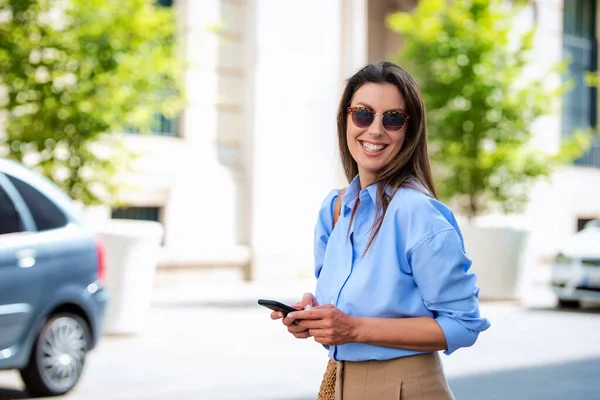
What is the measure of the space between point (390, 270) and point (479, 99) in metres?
15.0

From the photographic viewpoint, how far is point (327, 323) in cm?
247

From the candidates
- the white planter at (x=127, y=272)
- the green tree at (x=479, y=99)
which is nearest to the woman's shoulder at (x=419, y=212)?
the white planter at (x=127, y=272)

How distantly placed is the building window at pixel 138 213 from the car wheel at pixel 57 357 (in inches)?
375

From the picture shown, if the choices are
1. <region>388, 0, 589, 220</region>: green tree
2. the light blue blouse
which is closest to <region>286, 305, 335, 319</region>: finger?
the light blue blouse

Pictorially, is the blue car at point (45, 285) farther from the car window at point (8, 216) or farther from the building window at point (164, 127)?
the building window at point (164, 127)

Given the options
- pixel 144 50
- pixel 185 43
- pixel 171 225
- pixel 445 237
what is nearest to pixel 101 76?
pixel 144 50

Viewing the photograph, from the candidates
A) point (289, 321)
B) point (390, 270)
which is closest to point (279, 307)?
point (289, 321)

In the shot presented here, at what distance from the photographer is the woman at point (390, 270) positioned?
251 centimetres

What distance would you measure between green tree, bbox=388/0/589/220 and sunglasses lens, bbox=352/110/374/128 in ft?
47.6

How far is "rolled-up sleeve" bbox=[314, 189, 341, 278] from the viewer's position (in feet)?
9.61

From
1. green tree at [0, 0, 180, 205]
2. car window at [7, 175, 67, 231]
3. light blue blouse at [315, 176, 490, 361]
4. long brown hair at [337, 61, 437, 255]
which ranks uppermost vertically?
green tree at [0, 0, 180, 205]

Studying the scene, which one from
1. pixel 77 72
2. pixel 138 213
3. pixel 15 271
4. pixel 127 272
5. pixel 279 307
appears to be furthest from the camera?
pixel 138 213

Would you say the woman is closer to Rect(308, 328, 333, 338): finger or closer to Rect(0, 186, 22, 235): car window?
Rect(308, 328, 333, 338): finger

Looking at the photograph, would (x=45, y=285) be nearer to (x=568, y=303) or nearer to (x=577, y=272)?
(x=577, y=272)
